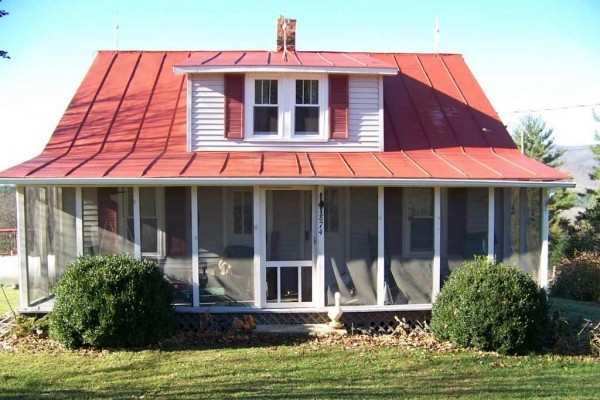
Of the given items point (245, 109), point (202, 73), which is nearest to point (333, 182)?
point (245, 109)

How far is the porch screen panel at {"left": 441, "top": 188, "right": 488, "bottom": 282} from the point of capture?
412 inches

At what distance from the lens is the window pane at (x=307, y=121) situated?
38.0ft

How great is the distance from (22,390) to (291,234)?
4.83m

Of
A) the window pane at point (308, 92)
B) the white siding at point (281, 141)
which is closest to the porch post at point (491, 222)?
the white siding at point (281, 141)

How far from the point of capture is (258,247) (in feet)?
33.3

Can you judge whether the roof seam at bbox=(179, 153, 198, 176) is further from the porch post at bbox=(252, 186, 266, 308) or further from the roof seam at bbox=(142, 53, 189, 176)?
the porch post at bbox=(252, 186, 266, 308)

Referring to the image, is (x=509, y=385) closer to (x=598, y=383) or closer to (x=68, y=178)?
(x=598, y=383)

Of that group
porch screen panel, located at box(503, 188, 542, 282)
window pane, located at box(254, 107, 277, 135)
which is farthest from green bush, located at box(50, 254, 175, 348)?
porch screen panel, located at box(503, 188, 542, 282)

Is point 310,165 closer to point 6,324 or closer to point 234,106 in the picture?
point 234,106

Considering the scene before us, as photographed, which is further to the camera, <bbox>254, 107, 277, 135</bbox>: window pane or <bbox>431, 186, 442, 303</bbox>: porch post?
<bbox>254, 107, 277, 135</bbox>: window pane

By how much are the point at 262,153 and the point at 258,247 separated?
2113 mm

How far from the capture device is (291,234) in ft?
33.9

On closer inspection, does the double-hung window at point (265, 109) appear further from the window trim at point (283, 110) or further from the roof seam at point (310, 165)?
the roof seam at point (310, 165)

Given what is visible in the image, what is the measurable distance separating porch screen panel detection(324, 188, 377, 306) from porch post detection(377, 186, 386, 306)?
63 millimetres
